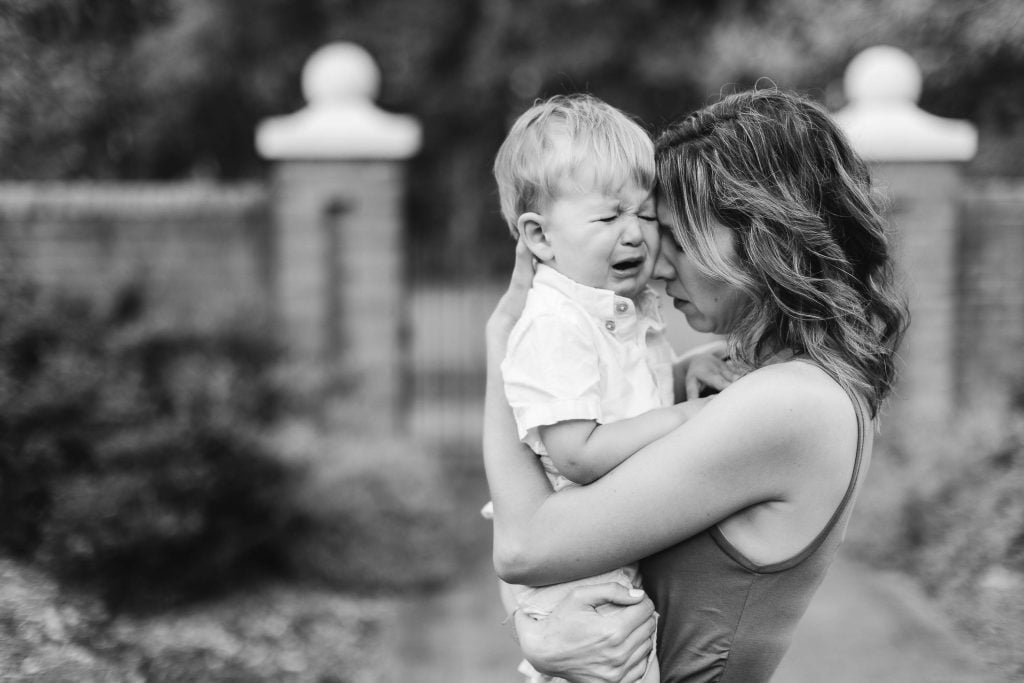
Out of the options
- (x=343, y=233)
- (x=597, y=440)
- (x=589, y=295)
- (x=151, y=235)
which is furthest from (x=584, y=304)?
(x=151, y=235)

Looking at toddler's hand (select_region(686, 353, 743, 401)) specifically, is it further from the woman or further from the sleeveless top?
the sleeveless top

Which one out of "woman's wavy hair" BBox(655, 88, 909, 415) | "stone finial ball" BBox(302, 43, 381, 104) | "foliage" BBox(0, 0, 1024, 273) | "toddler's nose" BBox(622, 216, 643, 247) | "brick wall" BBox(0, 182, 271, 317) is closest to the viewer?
→ "woman's wavy hair" BBox(655, 88, 909, 415)

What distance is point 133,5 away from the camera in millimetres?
3875

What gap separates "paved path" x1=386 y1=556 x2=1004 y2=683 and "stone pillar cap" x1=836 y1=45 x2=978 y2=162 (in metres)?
2.62

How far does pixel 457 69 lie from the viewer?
15.6m

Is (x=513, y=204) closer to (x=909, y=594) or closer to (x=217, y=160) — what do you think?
(x=909, y=594)

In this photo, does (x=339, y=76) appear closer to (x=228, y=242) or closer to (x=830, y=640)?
(x=228, y=242)

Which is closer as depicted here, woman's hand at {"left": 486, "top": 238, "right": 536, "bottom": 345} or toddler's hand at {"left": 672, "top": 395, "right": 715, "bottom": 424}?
toddler's hand at {"left": 672, "top": 395, "right": 715, "bottom": 424}

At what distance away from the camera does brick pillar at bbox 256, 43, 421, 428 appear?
576 cm

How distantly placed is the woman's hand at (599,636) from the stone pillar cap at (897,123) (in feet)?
16.5

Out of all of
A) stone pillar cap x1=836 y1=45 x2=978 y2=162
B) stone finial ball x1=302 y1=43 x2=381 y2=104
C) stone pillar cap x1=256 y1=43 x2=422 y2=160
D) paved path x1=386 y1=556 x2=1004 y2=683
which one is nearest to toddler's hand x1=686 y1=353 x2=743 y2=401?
paved path x1=386 y1=556 x2=1004 y2=683

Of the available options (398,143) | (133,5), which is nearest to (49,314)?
(133,5)

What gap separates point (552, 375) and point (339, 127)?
4396 millimetres

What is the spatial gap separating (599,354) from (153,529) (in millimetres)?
3094
